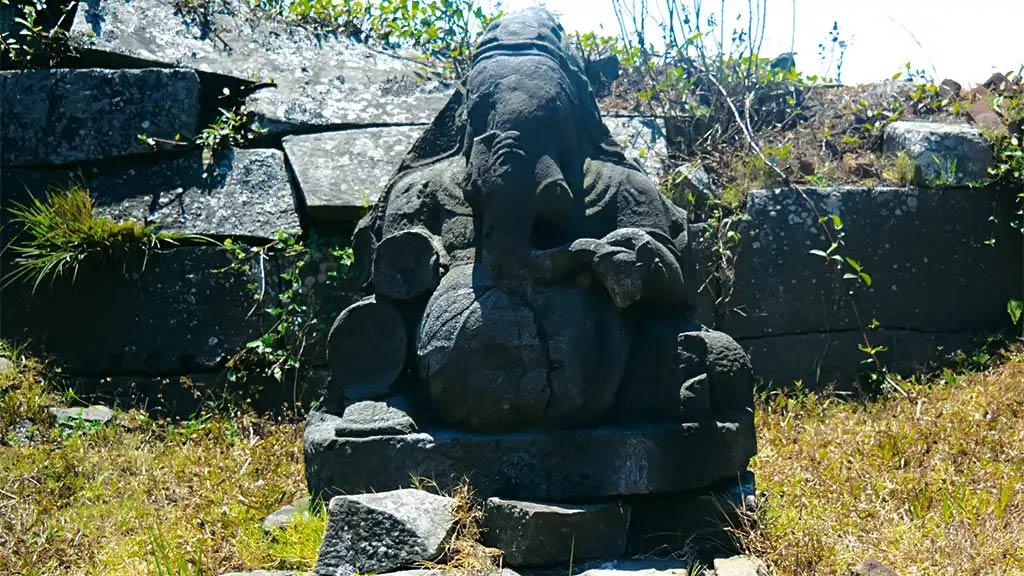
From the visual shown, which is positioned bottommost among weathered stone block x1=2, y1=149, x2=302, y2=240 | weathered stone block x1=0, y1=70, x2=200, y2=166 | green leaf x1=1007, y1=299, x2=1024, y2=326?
green leaf x1=1007, y1=299, x2=1024, y2=326

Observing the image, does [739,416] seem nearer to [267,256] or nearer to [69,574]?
[69,574]

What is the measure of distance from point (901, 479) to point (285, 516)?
2337 millimetres

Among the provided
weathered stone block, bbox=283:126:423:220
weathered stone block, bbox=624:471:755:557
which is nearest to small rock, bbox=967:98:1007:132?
weathered stone block, bbox=283:126:423:220

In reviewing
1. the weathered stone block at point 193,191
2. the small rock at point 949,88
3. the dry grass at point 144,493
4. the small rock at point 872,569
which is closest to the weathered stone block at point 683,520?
the small rock at point 872,569

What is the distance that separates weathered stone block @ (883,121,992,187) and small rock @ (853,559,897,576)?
129 inches

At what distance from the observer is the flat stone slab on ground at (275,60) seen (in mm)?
6434

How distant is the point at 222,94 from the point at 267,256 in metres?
1.15

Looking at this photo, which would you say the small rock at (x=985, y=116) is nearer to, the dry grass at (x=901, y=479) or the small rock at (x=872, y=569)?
the dry grass at (x=901, y=479)

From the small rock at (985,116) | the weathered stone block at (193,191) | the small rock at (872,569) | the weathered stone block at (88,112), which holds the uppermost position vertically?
the small rock at (985,116)

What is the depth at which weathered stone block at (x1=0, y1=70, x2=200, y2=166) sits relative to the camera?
6.11 metres

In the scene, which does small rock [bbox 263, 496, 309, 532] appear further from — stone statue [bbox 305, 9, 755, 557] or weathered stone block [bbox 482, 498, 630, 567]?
weathered stone block [bbox 482, 498, 630, 567]

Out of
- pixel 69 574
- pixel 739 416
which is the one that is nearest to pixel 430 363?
pixel 739 416

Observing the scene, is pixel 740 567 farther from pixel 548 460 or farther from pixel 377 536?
pixel 377 536

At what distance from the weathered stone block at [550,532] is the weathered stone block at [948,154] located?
3.50 meters
